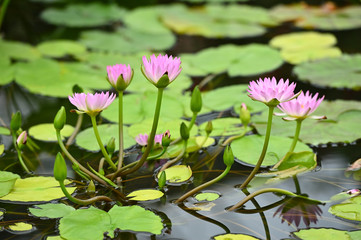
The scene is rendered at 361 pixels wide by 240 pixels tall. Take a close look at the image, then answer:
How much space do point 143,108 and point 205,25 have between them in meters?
1.12

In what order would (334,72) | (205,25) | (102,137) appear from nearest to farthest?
(102,137)
(334,72)
(205,25)

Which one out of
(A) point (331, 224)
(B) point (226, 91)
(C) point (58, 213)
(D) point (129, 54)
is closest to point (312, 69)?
(B) point (226, 91)

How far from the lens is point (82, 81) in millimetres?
2012

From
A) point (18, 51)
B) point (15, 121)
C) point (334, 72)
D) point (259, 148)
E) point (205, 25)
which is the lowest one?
point (259, 148)

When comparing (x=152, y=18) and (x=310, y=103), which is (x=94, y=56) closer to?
(x=152, y=18)

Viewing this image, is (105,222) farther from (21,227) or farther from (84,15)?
(84,15)

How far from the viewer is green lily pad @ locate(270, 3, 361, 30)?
Result: 265cm

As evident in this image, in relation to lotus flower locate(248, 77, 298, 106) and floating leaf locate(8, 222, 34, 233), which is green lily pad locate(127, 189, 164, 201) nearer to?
floating leaf locate(8, 222, 34, 233)

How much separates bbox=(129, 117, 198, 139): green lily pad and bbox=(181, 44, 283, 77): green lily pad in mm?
568

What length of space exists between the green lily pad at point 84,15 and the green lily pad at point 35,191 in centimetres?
163

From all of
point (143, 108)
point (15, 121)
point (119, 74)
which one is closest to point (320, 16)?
point (143, 108)

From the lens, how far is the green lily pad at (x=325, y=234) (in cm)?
107

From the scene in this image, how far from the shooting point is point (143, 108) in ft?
5.73

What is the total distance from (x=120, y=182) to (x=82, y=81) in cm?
80
